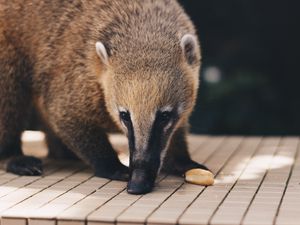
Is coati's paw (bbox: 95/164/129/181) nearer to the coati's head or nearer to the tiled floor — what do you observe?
the tiled floor

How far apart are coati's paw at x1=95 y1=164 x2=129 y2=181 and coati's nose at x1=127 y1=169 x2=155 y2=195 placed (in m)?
0.44

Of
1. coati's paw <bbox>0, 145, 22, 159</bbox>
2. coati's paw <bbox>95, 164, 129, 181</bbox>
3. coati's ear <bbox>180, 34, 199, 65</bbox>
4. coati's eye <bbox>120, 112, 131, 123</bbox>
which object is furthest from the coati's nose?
coati's paw <bbox>0, 145, 22, 159</bbox>

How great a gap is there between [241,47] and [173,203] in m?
4.65

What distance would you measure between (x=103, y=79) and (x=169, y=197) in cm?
98

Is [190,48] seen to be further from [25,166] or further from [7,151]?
[7,151]

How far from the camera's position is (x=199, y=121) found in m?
8.49

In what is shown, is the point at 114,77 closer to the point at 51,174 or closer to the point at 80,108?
the point at 80,108

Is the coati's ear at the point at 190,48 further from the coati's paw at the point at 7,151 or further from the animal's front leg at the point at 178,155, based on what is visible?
the coati's paw at the point at 7,151

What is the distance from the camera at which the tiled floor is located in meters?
4.00

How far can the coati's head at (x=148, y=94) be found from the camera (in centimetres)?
464

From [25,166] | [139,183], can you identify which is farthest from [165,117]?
[25,166]

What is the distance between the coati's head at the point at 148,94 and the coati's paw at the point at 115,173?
39cm

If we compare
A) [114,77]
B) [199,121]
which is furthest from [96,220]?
[199,121]

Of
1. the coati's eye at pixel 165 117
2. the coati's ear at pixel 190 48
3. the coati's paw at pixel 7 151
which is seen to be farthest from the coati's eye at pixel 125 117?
the coati's paw at pixel 7 151
